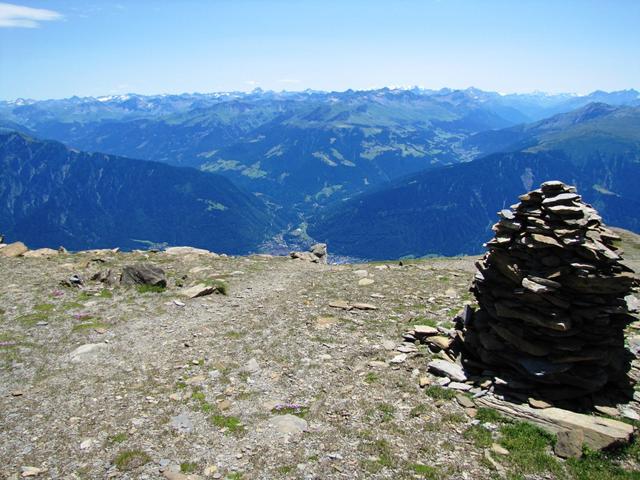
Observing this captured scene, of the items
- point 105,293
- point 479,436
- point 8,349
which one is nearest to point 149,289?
point 105,293

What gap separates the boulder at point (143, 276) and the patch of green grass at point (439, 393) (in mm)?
20627

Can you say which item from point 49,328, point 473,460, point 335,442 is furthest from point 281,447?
point 49,328

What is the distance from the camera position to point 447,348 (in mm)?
19625

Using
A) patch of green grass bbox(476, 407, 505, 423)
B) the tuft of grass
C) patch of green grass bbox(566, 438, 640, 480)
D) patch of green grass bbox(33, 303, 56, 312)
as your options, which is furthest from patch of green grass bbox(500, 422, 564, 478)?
patch of green grass bbox(33, 303, 56, 312)

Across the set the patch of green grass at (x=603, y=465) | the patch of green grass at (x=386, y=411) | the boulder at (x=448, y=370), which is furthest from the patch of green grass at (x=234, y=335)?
the patch of green grass at (x=603, y=465)

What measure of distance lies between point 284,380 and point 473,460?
26.5 feet

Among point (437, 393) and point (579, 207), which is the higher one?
point (579, 207)

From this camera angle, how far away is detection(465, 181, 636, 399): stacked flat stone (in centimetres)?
1591

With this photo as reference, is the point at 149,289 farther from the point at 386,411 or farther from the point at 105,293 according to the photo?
the point at 386,411

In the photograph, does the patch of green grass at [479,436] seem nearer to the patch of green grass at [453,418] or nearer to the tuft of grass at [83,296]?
the patch of green grass at [453,418]

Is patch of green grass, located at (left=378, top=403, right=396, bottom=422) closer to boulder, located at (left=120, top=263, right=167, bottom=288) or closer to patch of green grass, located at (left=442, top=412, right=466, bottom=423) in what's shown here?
patch of green grass, located at (left=442, top=412, right=466, bottom=423)

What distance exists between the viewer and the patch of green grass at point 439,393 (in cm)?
1627

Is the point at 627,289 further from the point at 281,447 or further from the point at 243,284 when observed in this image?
the point at 243,284

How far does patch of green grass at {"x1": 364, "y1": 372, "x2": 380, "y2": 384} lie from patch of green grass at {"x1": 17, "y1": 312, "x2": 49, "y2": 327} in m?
18.7
